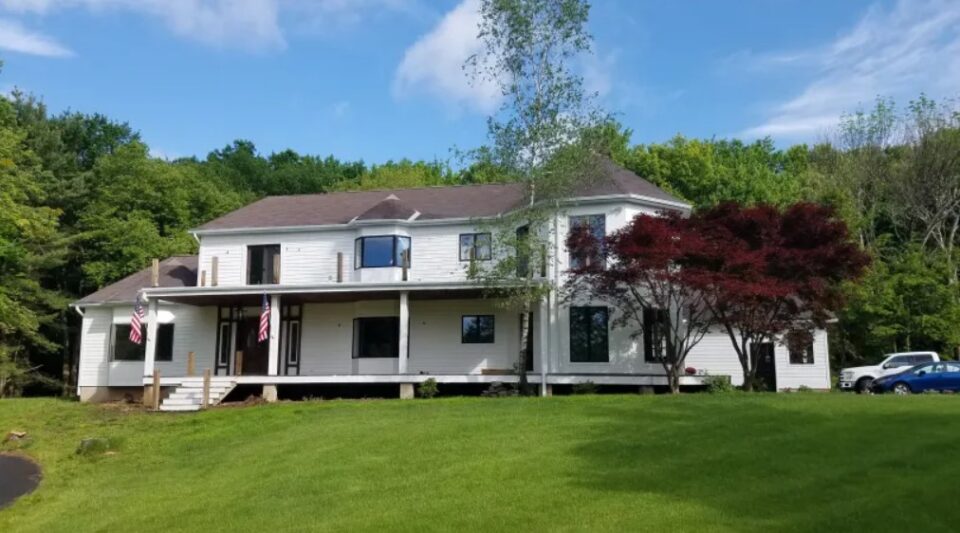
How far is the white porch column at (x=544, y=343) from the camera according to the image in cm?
2419

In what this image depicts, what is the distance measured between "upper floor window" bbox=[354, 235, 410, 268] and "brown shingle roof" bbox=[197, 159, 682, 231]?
0.82 meters

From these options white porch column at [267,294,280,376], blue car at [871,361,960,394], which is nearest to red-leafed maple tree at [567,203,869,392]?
blue car at [871,361,960,394]

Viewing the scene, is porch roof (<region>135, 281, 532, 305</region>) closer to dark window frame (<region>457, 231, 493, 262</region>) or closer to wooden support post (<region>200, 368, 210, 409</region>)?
dark window frame (<region>457, 231, 493, 262</region>)

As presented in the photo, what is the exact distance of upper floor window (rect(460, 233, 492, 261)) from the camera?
88.0 ft

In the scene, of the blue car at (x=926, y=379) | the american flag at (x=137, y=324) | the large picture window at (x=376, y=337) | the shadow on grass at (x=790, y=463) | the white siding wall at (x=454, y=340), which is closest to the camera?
the shadow on grass at (x=790, y=463)

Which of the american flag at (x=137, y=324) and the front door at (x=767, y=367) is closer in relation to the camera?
the american flag at (x=137, y=324)

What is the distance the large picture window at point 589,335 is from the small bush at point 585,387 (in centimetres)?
133

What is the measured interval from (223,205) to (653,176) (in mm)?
24718

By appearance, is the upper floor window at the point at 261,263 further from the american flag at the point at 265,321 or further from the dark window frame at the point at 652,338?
the dark window frame at the point at 652,338

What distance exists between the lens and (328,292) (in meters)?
25.8

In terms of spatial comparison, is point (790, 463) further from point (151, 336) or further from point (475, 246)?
point (151, 336)

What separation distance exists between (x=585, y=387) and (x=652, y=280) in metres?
4.17

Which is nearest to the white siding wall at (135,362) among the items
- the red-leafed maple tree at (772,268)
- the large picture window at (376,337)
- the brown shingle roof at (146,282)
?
the brown shingle roof at (146,282)

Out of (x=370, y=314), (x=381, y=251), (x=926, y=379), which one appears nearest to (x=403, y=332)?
(x=370, y=314)
